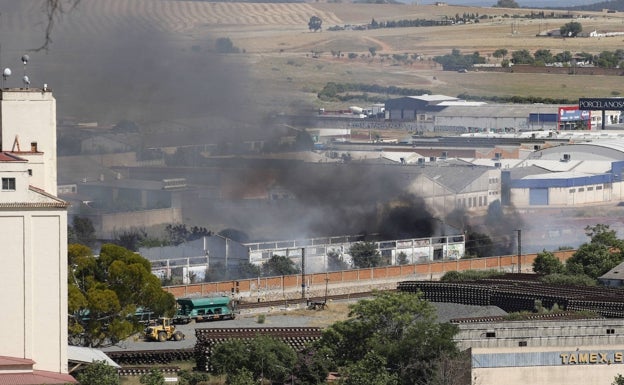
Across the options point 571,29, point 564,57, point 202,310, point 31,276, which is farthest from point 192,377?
point 571,29

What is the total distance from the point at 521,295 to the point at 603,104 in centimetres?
5848

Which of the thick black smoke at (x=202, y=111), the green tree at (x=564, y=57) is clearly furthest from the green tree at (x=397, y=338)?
the green tree at (x=564, y=57)

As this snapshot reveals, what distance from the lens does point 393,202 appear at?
217ft

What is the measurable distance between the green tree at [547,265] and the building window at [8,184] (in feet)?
71.8

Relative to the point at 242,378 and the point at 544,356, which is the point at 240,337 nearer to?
the point at 242,378

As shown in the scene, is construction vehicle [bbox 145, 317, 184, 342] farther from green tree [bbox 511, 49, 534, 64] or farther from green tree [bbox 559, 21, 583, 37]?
green tree [bbox 559, 21, 583, 37]

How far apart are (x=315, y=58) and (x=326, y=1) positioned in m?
27.1

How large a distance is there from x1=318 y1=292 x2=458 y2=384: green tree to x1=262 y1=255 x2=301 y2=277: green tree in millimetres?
17227

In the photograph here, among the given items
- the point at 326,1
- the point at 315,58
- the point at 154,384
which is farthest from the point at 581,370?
the point at 326,1

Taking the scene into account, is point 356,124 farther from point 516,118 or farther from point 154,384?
point 154,384

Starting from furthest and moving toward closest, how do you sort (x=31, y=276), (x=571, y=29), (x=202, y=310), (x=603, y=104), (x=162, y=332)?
(x=571, y=29) → (x=603, y=104) → (x=202, y=310) → (x=162, y=332) → (x=31, y=276)

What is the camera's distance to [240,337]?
34.2 metres

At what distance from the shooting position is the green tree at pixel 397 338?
95.9ft

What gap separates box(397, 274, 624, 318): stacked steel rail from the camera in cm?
3653
